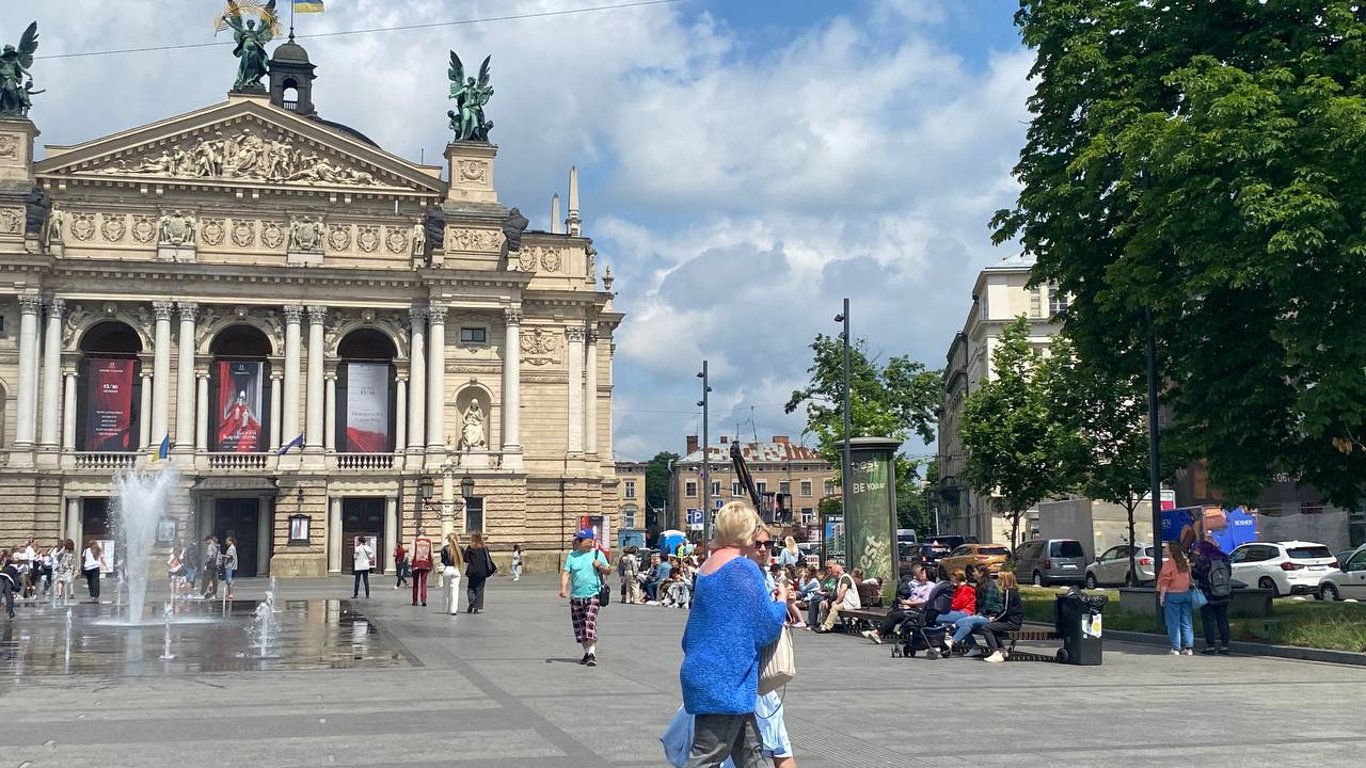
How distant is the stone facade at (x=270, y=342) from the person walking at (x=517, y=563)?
2610 millimetres

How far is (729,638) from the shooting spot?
23.4 feet

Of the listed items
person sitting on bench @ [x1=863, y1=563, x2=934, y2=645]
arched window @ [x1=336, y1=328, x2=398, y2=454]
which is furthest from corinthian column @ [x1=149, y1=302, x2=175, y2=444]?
person sitting on bench @ [x1=863, y1=563, x2=934, y2=645]

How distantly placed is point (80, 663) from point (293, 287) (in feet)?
147

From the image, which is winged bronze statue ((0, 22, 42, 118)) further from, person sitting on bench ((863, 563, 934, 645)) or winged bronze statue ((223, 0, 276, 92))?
person sitting on bench ((863, 563, 934, 645))

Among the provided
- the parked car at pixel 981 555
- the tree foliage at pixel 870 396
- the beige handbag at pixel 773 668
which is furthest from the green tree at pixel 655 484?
the beige handbag at pixel 773 668

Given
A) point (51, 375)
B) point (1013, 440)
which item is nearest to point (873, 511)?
point (1013, 440)

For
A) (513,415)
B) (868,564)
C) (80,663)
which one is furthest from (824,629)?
(513,415)

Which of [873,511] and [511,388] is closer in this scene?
[873,511]

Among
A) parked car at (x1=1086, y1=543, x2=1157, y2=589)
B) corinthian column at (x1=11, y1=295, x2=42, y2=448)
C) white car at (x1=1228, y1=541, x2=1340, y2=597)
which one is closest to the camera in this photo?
white car at (x1=1228, y1=541, x2=1340, y2=597)

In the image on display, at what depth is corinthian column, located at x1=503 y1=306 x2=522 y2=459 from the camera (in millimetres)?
63438

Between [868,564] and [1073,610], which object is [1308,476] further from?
[868,564]

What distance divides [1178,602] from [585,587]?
8513 mm

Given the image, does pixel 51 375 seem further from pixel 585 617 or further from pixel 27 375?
pixel 585 617

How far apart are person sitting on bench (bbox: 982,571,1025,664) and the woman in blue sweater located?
499 inches
